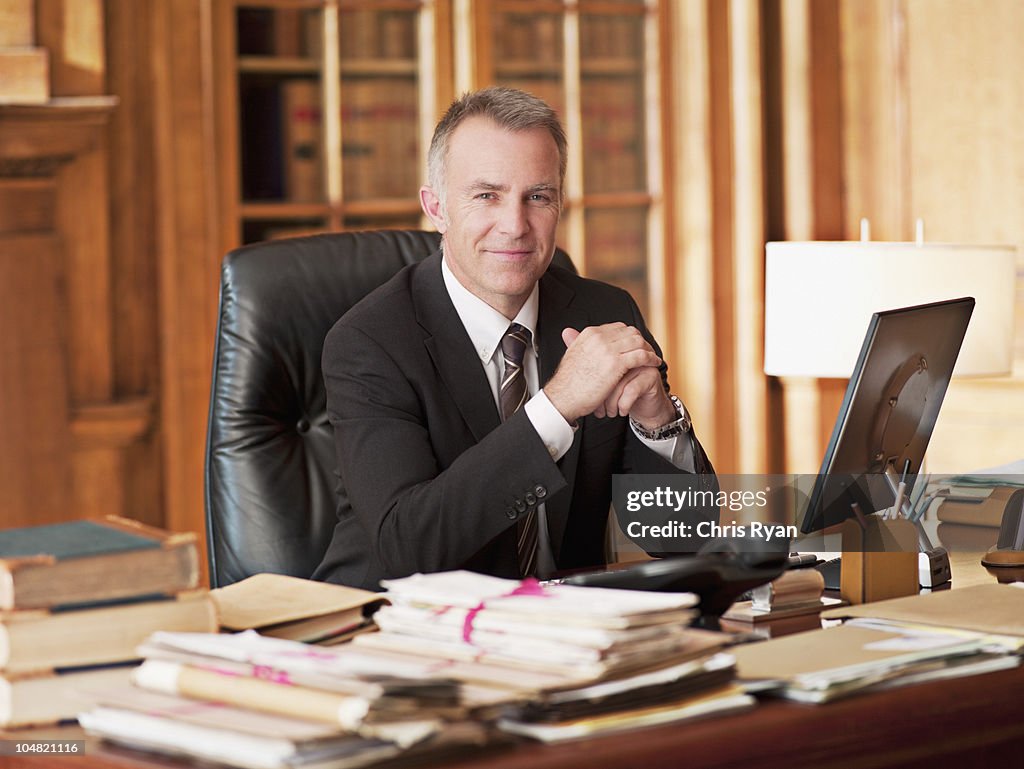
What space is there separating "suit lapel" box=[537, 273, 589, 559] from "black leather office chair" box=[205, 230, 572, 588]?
31 cm

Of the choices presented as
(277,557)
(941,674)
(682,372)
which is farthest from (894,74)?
(941,674)

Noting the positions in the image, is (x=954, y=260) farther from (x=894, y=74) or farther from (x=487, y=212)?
(x=894, y=74)

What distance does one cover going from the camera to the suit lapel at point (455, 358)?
6.80 feet

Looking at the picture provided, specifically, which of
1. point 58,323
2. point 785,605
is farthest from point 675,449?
point 58,323

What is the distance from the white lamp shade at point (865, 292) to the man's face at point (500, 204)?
71cm

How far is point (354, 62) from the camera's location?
12.3ft

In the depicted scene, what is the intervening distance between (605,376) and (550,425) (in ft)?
0.35

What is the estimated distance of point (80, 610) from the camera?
1.17 metres

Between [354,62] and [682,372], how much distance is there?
1.32m

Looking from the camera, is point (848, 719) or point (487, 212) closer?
point (848, 719)

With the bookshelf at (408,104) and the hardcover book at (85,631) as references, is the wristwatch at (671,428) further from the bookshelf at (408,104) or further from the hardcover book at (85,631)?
the bookshelf at (408,104)

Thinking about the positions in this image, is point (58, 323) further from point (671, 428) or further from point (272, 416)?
point (671, 428)

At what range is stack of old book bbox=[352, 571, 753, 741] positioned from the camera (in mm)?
1032

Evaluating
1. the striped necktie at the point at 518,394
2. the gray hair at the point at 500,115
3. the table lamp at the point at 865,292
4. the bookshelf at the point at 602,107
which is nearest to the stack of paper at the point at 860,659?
the striped necktie at the point at 518,394
